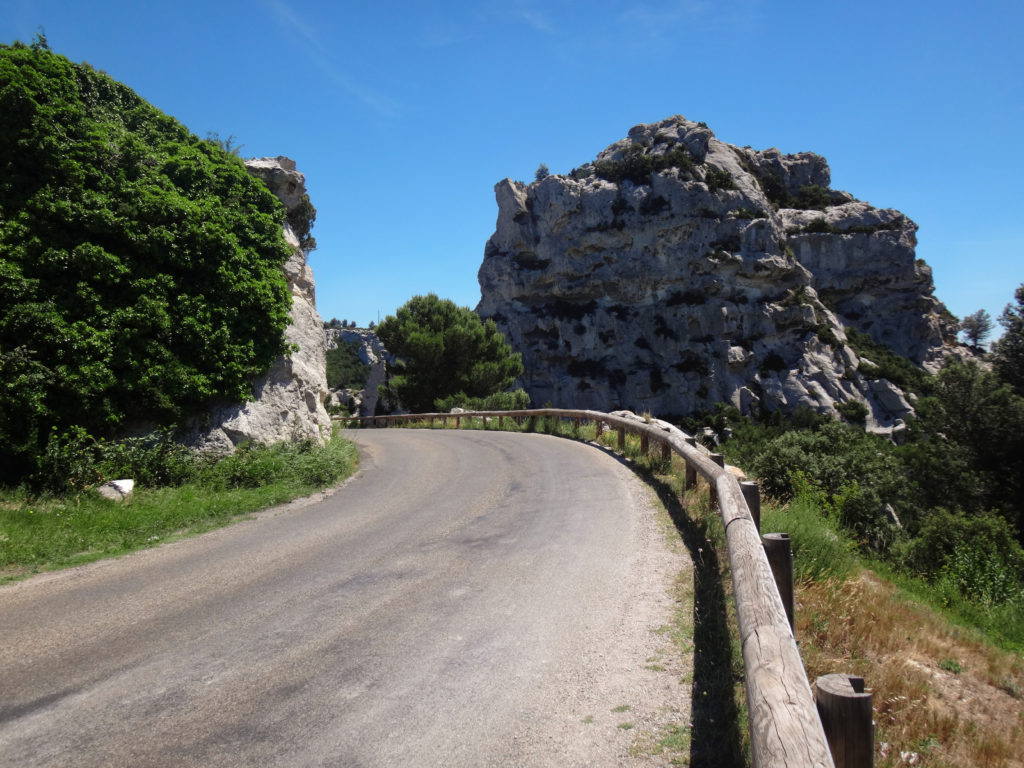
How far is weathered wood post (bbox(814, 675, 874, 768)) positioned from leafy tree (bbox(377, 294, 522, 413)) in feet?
114

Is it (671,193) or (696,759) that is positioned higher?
(671,193)

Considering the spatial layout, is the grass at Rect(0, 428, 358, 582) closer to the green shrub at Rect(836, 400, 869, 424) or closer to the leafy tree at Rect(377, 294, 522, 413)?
the leafy tree at Rect(377, 294, 522, 413)

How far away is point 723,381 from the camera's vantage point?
6769cm

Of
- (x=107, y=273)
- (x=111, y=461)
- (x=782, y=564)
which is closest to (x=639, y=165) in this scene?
(x=107, y=273)

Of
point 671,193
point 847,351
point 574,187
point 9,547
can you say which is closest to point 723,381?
point 847,351

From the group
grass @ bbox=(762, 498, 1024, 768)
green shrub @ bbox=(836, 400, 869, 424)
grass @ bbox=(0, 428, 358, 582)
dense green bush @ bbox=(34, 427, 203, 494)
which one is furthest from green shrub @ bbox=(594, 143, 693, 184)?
grass @ bbox=(762, 498, 1024, 768)

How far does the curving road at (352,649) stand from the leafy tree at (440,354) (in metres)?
29.9

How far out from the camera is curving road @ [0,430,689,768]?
3.17 metres

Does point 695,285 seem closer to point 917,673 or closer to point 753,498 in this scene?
point 753,498

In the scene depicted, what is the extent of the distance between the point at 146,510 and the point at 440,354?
29.4 metres

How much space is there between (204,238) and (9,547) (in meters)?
6.82

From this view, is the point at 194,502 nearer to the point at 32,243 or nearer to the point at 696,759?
the point at 32,243

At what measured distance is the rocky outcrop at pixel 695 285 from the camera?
6769cm

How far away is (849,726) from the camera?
240cm
